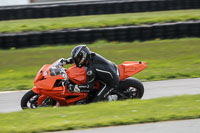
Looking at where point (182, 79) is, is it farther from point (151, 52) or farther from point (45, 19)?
point (45, 19)

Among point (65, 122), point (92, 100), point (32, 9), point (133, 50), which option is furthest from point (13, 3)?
point (65, 122)

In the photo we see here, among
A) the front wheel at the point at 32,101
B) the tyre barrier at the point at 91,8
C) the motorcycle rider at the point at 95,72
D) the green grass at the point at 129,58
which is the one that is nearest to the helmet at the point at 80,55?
the motorcycle rider at the point at 95,72

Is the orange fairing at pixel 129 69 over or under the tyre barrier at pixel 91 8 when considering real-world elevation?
under

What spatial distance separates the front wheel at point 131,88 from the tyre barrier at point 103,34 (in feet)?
21.8

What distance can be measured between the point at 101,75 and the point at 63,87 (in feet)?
2.35

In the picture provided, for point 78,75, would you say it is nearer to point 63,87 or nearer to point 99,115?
point 63,87

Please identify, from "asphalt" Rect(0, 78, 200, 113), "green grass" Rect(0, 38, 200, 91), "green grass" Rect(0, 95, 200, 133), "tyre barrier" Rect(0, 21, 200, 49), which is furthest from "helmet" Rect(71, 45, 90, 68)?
"tyre barrier" Rect(0, 21, 200, 49)

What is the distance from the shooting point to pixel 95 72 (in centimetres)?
732

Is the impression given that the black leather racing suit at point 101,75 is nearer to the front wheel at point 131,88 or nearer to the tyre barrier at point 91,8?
the front wheel at point 131,88

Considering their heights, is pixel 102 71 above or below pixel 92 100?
above

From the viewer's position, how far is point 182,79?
32.8 ft

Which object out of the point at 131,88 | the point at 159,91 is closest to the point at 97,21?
the point at 159,91

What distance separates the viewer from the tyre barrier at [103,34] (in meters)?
14.0

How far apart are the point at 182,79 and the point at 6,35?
6523mm
